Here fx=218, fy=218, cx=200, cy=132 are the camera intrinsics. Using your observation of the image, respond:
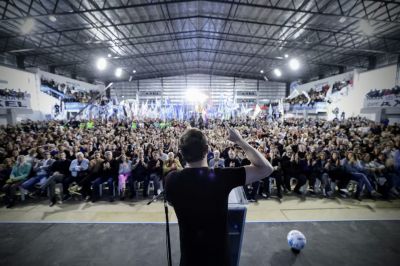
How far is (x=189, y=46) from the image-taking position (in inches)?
922

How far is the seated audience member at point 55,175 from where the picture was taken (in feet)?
20.3

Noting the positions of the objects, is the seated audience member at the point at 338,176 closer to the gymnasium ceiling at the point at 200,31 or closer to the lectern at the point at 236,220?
the lectern at the point at 236,220

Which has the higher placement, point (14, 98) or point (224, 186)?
point (14, 98)

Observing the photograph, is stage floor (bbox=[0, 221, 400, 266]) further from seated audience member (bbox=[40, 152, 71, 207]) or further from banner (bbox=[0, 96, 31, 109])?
banner (bbox=[0, 96, 31, 109])

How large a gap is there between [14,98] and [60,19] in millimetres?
8592

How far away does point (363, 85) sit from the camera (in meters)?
19.7

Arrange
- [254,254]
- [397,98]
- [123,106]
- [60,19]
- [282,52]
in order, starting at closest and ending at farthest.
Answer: [254,254], [60,19], [397,98], [123,106], [282,52]

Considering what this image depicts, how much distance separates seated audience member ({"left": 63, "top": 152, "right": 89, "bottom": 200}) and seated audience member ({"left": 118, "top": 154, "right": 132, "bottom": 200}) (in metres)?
1.07

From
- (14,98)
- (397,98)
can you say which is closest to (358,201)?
(397,98)

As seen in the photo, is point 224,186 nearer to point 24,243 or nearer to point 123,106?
point 24,243

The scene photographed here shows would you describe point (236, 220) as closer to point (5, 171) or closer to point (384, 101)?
point (5, 171)

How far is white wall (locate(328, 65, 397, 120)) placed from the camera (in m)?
17.1

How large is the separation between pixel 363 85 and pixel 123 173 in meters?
22.3

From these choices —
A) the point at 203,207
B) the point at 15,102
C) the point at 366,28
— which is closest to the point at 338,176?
the point at 203,207
